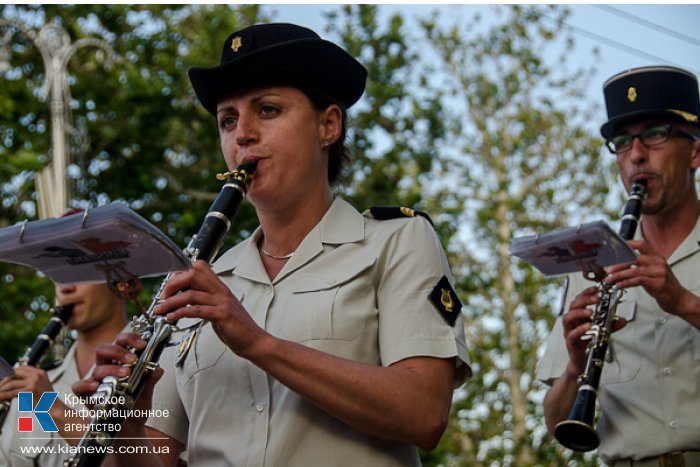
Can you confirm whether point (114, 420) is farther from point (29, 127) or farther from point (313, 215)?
point (29, 127)

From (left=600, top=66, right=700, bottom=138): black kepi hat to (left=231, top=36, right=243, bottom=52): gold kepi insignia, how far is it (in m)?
1.73

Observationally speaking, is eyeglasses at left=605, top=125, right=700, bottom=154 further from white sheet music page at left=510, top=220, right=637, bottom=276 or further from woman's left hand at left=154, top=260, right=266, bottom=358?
woman's left hand at left=154, top=260, right=266, bottom=358

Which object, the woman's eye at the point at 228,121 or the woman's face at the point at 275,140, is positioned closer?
the woman's face at the point at 275,140

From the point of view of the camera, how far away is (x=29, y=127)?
14375 millimetres

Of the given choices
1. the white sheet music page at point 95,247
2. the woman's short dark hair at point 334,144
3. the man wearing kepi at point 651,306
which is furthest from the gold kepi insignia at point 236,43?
the man wearing kepi at point 651,306

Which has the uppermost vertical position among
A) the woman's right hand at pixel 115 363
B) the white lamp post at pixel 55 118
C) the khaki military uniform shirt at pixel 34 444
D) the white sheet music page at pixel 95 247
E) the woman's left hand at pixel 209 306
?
the white lamp post at pixel 55 118

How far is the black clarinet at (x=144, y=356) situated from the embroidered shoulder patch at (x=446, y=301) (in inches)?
27.2

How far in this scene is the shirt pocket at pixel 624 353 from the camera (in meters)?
4.30

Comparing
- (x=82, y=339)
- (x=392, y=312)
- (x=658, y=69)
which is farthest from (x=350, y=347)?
(x=82, y=339)

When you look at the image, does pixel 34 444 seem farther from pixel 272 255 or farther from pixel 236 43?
pixel 236 43

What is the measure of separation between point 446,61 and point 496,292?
4589 mm

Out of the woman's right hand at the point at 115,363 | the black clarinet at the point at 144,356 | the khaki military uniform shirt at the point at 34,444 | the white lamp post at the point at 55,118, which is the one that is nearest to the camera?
the black clarinet at the point at 144,356

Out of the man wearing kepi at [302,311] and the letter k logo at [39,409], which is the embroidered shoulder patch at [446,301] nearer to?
the man wearing kepi at [302,311]

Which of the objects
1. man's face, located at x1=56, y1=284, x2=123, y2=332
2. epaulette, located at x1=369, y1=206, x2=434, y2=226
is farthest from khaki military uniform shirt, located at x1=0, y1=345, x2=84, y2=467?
epaulette, located at x1=369, y1=206, x2=434, y2=226
